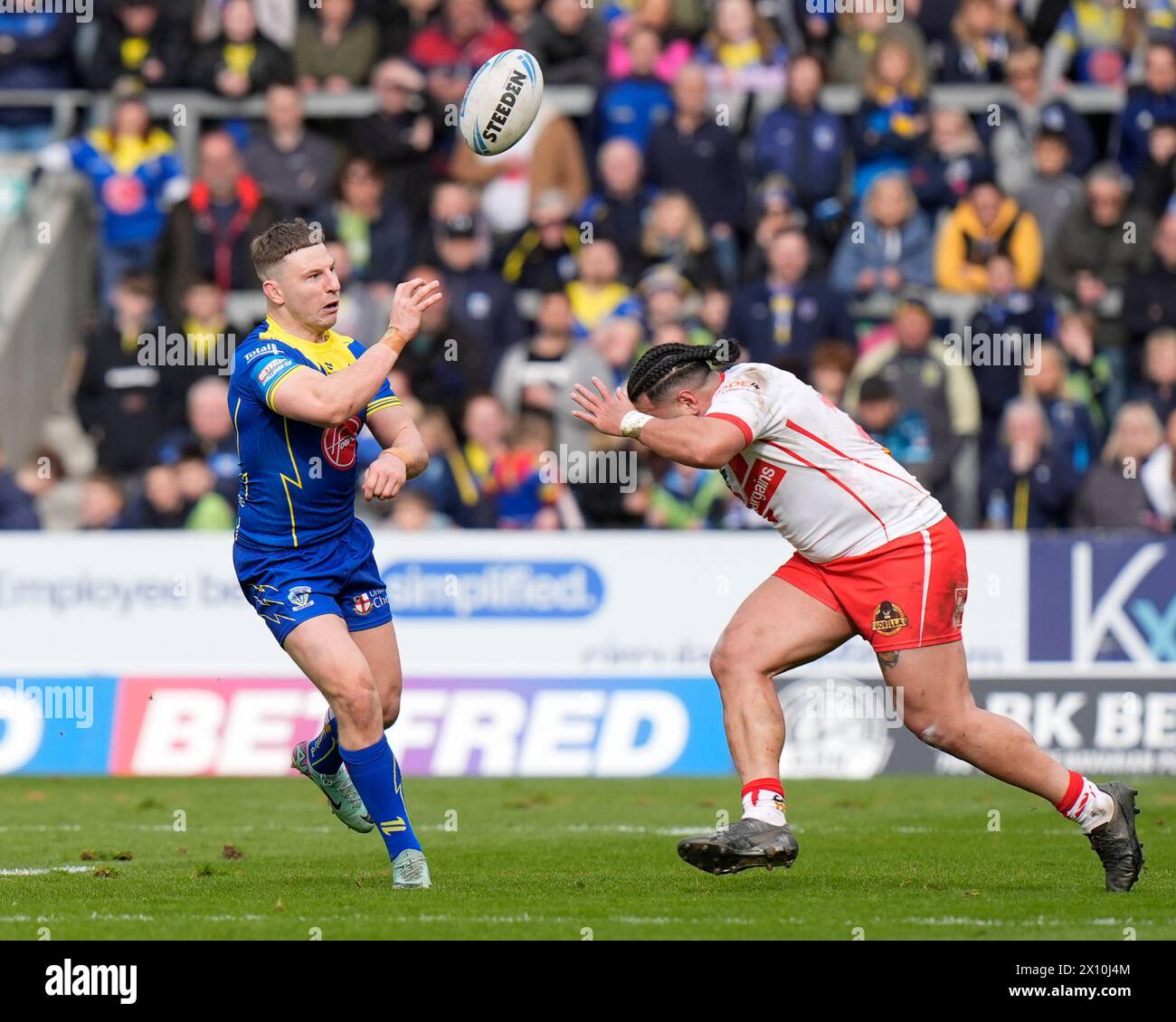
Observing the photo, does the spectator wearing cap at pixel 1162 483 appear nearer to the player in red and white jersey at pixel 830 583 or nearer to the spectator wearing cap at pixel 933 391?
the spectator wearing cap at pixel 933 391

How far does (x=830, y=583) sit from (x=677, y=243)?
361 inches

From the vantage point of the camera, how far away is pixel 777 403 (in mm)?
9125

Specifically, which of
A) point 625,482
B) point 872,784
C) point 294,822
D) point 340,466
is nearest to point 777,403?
point 340,466

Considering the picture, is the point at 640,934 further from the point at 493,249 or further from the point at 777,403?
the point at 493,249

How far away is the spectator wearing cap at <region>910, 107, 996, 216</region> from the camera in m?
18.5

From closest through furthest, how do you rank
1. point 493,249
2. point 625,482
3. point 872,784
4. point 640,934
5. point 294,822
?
point 640,934, point 294,822, point 872,784, point 625,482, point 493,249

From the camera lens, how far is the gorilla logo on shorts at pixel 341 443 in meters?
9.23

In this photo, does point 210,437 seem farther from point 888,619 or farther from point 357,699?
point 888,619

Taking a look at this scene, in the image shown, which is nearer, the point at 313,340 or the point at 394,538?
the point at 313,340

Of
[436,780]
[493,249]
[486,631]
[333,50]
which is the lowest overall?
[436,780]

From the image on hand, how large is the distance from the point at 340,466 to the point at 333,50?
1201 centimetres

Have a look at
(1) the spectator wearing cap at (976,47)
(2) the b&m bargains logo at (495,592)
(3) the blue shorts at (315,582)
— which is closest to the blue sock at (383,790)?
(3) the blue shorts at (315,582)

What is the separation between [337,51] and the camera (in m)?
20.5

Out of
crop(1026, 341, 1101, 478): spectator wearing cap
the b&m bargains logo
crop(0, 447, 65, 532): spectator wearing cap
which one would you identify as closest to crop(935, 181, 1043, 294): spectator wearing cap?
crop(1026, 341, 1101, 478): spectator wearing cap
